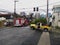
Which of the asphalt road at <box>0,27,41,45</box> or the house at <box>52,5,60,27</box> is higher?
the house at <box>52,5,60,27</box>

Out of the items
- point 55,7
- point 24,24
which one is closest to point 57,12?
point 55,7

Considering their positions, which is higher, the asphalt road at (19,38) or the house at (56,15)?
the house at (56,15)

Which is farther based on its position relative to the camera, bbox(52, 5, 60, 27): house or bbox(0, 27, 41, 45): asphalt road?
bbox(52, 5, 60, 27): house

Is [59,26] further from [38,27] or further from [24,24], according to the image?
[24,24]

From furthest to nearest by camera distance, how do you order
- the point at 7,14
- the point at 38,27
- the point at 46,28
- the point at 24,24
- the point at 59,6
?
the point at 7,14 < the point at 24,24 < the point at 59,6 < the point at 38,27 < the point at 46,28

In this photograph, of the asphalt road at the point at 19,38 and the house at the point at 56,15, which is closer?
the asphalt road at the point at 19,38

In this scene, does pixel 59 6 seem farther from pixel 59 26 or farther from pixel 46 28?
pixel 46 28

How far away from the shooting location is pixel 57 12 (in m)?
53.2

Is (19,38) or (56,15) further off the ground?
(56,15)

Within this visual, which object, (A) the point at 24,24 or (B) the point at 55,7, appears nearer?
(B) the point at 55,7

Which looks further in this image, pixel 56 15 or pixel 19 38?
pixel 56 15

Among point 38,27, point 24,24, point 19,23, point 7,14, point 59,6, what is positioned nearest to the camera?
point 38,27

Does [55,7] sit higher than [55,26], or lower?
higher

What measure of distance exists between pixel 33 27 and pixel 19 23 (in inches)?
803
